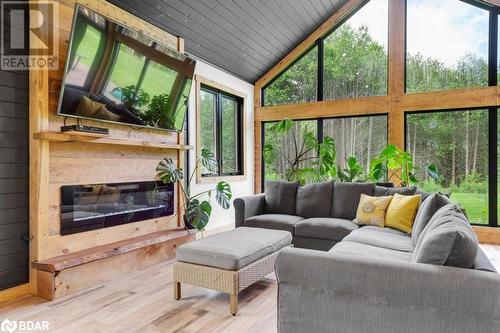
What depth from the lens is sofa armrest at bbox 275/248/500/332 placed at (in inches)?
56.7

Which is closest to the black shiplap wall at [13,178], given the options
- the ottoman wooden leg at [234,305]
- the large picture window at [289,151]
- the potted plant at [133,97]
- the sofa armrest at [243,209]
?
the potted plant at [133,97]

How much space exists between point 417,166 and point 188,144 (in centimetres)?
355

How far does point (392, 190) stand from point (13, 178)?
3760mm

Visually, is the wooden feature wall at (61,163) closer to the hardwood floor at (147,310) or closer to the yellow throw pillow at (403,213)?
the hardwood floor at (147,310)

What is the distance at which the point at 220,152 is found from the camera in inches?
215

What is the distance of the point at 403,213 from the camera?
3277 millimetres

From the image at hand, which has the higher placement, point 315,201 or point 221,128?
point 221,128

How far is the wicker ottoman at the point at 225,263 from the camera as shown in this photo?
245 cm

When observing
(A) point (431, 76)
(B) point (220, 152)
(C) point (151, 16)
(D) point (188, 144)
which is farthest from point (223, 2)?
(A) point (431, 76)

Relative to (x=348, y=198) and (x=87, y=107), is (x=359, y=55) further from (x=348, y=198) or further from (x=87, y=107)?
(x=87, y=107)

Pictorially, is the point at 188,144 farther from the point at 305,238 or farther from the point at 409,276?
the point at 409,276

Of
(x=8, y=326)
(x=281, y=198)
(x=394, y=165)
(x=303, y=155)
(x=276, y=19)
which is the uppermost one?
(x=276, y=19)

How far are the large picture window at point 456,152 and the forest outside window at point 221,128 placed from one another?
2.85m

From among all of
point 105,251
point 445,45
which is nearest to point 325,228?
point 105,251
